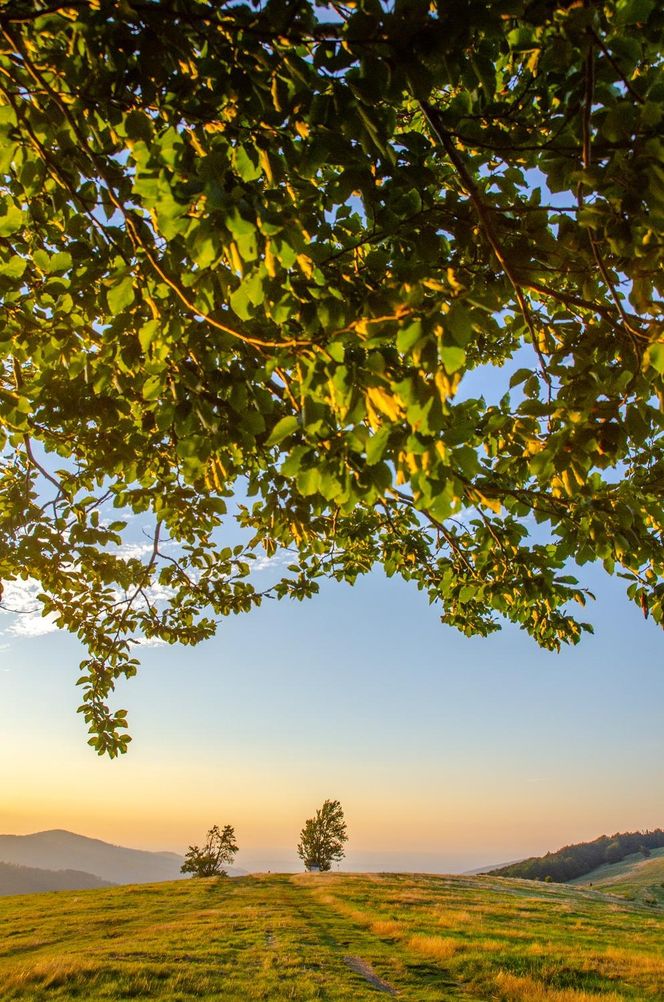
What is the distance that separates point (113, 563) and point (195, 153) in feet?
21.2

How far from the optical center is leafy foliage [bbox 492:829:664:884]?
337ft

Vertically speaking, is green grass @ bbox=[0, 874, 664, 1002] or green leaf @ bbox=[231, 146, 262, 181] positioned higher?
green leaf @ bbox=[231, 146, 262, 181]

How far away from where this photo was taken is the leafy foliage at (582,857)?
102856mm

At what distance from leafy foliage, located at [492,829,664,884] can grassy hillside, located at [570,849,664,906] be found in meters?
3.26

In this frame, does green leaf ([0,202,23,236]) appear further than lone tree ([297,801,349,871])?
No

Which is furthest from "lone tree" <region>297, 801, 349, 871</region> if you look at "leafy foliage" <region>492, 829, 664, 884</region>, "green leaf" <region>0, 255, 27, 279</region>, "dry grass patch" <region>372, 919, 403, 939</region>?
"green leaf" <region>0, 255, 27, 279</region>

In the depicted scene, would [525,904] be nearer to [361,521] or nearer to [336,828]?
[361,521]

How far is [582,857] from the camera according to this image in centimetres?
11362

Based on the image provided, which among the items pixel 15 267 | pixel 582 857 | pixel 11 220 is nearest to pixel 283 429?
pixel 15 267

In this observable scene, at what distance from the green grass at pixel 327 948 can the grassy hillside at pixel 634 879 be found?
23.2m

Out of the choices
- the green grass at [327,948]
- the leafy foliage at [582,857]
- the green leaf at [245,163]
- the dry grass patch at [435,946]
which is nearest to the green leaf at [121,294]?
the green leaf at [245,163]

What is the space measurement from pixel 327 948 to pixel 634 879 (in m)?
Result: 86.3

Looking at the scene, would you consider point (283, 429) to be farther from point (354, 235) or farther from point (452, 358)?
point (354, 235)

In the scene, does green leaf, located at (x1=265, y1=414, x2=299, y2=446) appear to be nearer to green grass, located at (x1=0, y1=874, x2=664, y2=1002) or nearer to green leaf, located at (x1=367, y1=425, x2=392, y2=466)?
green leaf, located at (x1=367, y1=425, x2=392, y2=466)
